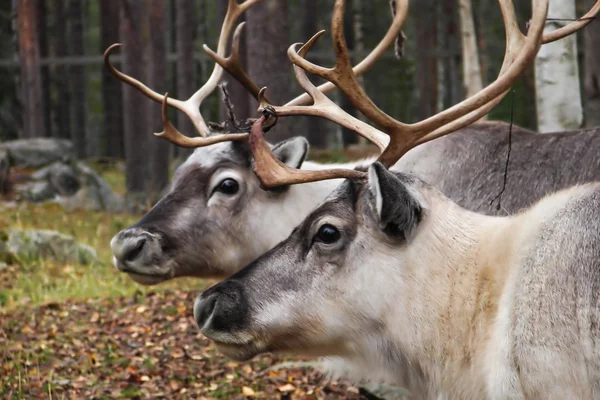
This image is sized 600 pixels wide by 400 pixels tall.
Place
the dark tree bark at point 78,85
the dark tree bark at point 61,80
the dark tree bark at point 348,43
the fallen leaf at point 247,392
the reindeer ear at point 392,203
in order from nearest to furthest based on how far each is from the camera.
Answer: the reindeer ear at point 392,203 → the fallen leaf at point 247,392 → the dark tree bark at point 348,43 → the dark tree bark at point 78,85 → the dark tree bark at point 61,80

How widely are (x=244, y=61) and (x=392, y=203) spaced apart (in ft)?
29.9

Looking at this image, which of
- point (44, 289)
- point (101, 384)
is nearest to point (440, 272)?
point (101, 384)

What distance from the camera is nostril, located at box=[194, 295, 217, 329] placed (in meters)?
3.47

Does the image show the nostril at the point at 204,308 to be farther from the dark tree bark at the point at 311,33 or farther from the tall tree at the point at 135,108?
the dark tree bark at the point at 311,33

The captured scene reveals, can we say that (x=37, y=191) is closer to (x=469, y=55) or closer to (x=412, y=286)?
(x=469, y=55)

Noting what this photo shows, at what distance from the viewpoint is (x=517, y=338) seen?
121 inches

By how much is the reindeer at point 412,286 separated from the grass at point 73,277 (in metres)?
4.38

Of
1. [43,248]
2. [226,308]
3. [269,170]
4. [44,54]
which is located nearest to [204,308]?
[226,308]

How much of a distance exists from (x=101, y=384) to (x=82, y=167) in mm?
10564

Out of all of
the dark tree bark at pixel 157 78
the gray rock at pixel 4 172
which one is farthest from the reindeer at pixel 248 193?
the gray rock at pixel 4 172

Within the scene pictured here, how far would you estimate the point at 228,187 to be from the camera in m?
4.96

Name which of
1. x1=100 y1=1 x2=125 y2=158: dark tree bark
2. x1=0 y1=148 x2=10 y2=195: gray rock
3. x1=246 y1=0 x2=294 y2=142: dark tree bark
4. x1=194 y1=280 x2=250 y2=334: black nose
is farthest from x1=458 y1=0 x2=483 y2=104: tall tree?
x1=194 y1=280 x2=250 y2=334: black nose

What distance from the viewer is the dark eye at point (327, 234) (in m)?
3.50

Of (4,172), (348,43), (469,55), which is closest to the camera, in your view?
(469,55)
